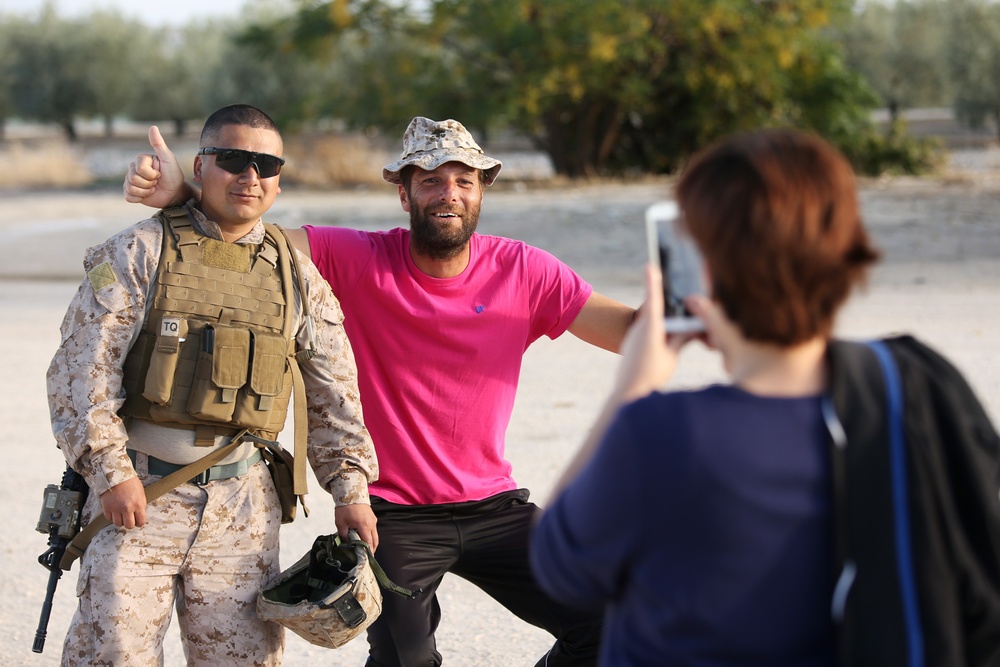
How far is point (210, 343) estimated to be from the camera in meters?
3.20

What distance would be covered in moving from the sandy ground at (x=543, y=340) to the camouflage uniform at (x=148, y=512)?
136 cm

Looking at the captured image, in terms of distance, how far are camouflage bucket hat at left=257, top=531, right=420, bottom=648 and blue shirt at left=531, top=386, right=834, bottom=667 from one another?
1.52 m

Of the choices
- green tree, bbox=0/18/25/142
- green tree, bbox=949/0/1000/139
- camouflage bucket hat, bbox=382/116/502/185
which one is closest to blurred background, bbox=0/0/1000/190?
green tree, bbox=949/0/1000/139

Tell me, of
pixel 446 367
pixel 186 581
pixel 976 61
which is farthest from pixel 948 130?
pixel 186 581

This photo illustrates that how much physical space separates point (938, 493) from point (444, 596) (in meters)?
3.66

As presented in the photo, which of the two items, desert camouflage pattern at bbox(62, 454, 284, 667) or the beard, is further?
the beard

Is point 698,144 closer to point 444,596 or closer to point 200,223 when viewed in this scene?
point 444,596

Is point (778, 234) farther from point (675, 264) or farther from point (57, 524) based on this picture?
point (57, 524)

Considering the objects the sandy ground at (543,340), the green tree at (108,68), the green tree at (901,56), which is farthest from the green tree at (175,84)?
the sandy ground at (543,340)

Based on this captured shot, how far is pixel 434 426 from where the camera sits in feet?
12.7

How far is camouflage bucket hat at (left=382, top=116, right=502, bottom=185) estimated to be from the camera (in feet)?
13.1

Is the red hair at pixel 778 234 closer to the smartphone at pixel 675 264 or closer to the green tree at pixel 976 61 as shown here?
the smartphone at pixel 675 264

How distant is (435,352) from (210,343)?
88cm

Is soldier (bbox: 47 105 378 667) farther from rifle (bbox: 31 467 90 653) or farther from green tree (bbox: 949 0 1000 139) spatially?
green tree (bbox: 949 0 1000 139)
